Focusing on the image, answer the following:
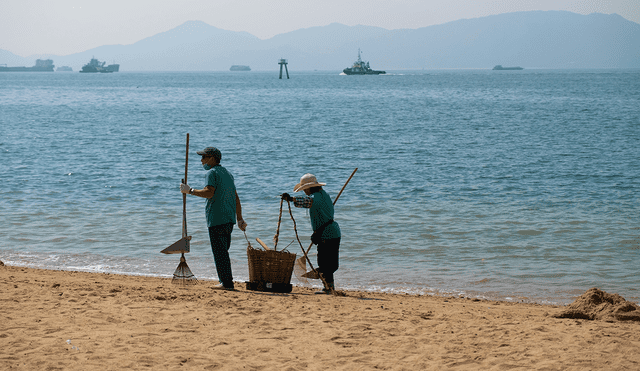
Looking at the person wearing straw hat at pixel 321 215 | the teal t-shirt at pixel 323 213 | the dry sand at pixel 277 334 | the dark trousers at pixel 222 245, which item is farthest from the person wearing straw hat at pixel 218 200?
the teal t-shirt at pixel 323 213

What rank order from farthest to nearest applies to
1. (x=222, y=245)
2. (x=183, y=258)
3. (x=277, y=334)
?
(x=183, y=258)
(x=222, y=245)
(x=277, y=334)

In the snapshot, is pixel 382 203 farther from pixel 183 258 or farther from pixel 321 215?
pixel 183 258

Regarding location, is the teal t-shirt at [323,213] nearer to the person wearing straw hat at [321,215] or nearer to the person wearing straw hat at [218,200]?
the person wearing straw hat at [321,215]

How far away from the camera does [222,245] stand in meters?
7.66

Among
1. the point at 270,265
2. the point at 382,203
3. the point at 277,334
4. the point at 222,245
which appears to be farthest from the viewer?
the point at 382,203

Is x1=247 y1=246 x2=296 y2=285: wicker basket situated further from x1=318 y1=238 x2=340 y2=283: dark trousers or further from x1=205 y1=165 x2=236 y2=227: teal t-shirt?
x1=205 y1=165 x2=236 y2=227: teal t-shirt

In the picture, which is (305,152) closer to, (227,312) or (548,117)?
(227,312)

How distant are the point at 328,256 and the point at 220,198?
156 cm

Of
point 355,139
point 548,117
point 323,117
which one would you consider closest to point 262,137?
point 355,139

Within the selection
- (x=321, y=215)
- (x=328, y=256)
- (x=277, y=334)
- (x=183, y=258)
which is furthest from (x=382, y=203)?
(x=277, y=334)

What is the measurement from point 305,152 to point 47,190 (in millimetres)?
12325

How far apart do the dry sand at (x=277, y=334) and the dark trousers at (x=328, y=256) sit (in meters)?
0.48

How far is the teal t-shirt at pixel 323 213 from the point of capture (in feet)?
25.3

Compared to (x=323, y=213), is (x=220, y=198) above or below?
above
